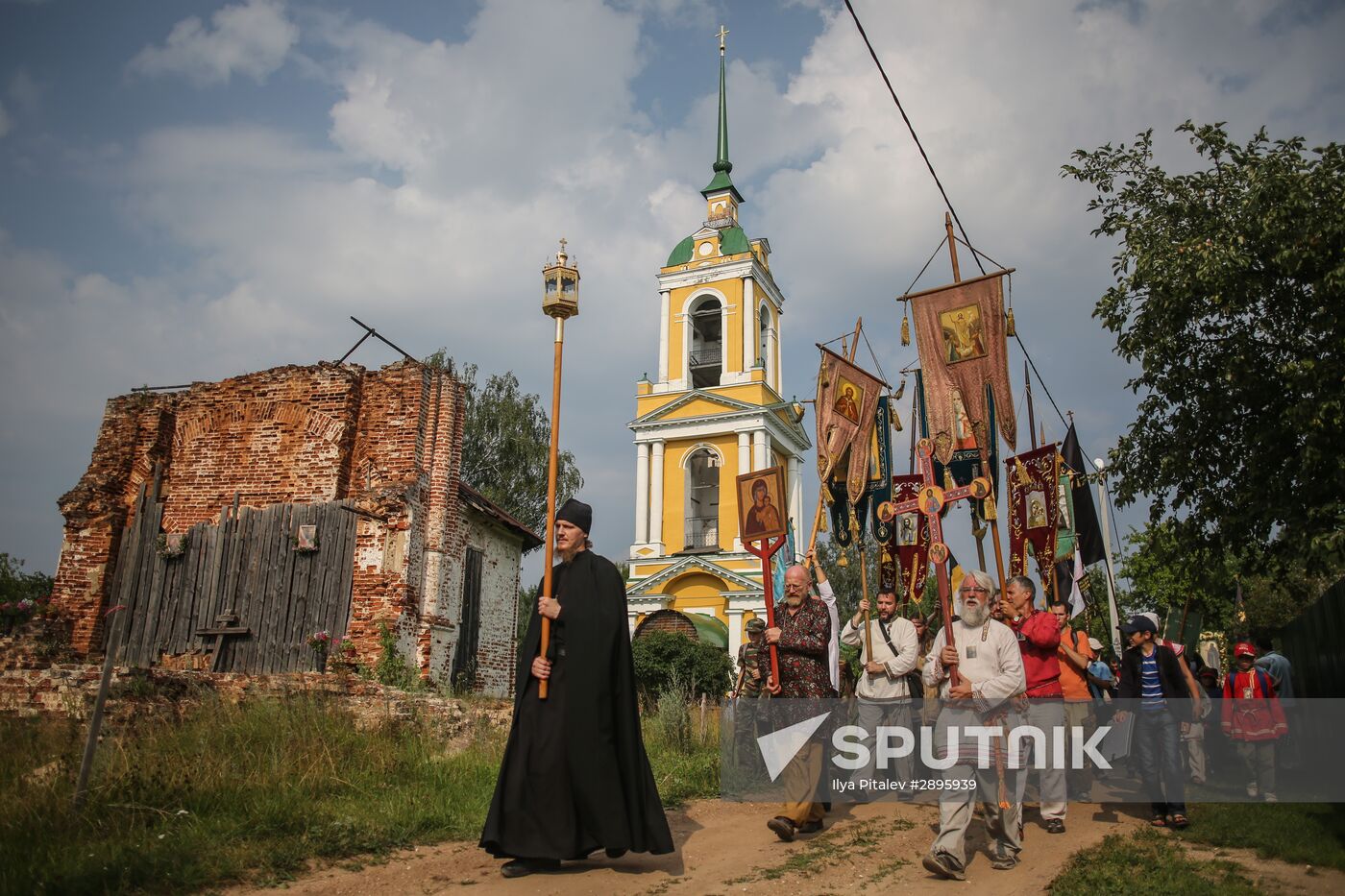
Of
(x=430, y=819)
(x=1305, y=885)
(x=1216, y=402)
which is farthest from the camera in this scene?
(x=1216, y=402)

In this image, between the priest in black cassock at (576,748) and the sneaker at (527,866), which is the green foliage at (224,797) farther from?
the priest in black cassock at (576,748)

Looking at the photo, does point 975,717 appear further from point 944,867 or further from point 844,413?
point 844,413

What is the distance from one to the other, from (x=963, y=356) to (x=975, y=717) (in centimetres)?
637

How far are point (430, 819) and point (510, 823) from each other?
4.59 ft

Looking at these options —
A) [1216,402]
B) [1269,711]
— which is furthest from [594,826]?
[1216,402]

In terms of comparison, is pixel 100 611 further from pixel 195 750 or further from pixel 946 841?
pixel 946 841

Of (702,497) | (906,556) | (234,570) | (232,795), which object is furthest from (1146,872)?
(702,497)

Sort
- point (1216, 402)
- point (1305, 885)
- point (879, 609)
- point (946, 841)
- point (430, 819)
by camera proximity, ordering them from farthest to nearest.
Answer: point (1216, 402) < point (879, 609) < point (430, 819) < point (946, 841) < point (1305, 885)

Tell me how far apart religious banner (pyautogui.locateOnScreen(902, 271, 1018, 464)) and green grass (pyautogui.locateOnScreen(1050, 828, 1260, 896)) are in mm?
5614

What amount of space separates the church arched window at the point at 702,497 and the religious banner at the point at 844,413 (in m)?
18.1

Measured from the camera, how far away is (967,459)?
13281 millimetres

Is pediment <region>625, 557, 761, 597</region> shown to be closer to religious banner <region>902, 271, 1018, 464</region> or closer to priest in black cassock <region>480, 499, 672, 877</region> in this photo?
religious banner <region>902, 271, 1018, 464</region>

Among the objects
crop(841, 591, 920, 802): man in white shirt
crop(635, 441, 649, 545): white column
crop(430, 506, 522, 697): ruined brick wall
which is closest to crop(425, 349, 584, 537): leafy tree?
crop(635, 441, 649, 545): white column

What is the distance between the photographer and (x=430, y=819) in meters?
6.23
